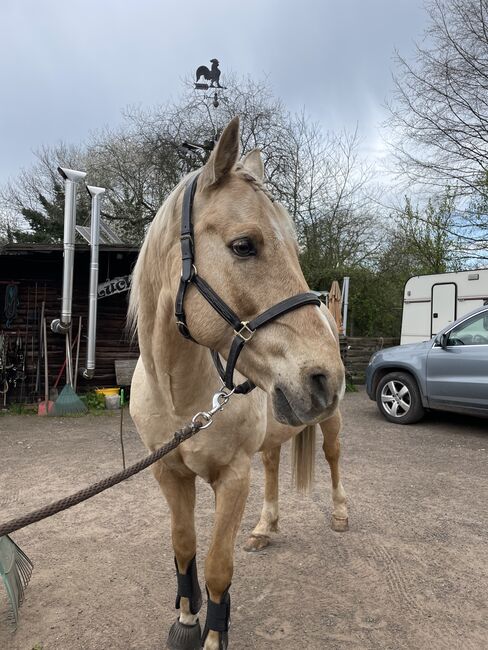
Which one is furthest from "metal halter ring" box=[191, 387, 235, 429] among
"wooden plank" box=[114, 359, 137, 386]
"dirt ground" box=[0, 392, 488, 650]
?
"wooden plank" box=[114, 359, 137, 386]

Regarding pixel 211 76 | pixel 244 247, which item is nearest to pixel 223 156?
pixel 244 247

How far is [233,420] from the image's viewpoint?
1.89m

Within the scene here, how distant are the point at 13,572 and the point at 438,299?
9.37 metres

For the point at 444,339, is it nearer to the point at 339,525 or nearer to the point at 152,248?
the point at 339,525

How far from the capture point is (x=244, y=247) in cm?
139

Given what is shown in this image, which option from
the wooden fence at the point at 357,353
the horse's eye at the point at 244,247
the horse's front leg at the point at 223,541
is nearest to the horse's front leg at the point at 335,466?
the horse's front leg at the point at 223,541

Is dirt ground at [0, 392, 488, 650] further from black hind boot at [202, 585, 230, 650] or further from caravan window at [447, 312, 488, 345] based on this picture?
caravan window at [447, 312, 488, 345]

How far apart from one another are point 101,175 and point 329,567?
19.3 meters

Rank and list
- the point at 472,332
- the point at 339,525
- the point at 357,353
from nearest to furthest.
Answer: the point at 339,525 → the point at 472,332 → the point at 357,353

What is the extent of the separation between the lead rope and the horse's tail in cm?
192

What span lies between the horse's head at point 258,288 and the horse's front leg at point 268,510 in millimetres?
1998

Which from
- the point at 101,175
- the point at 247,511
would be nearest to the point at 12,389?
the point at 247,511

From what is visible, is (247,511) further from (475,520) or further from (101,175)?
(101,175)

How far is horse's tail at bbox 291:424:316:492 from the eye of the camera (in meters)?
→ 3.50
